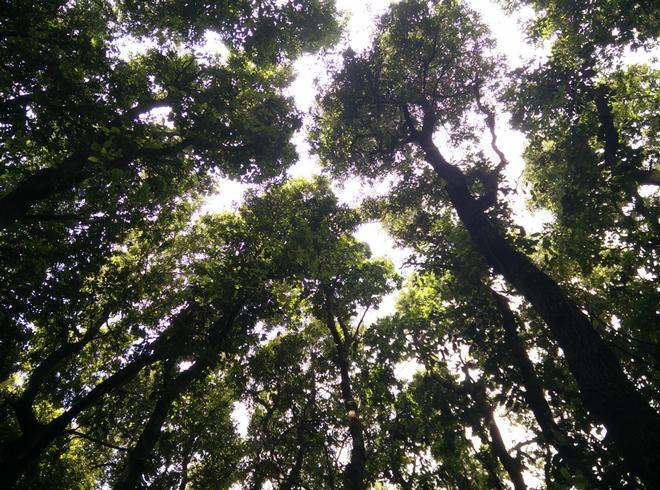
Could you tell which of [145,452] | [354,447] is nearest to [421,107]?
[354,447]

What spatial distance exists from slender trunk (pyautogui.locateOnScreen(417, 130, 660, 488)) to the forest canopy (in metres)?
0.03

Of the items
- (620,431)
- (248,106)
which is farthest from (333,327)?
(620,431)

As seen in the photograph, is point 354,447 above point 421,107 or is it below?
below

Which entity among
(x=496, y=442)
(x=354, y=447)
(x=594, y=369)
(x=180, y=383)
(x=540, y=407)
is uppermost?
(x=496, y=442)

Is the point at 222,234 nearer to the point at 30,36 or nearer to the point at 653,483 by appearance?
the point at 30,36

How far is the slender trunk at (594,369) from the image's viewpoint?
14.9 feet

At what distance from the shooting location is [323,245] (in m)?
10.7

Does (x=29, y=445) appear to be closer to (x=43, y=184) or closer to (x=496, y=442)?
(x=43, y=184)

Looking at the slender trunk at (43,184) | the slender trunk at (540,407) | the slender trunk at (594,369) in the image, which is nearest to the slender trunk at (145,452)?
the slender trunk at (43,184)

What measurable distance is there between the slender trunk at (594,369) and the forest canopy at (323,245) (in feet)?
0.10

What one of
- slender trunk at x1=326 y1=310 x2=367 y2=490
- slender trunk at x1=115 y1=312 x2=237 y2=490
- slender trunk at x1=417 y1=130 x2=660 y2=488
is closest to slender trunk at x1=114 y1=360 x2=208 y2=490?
slender trunk at x1=115 y1=312 x2=237 y2=490

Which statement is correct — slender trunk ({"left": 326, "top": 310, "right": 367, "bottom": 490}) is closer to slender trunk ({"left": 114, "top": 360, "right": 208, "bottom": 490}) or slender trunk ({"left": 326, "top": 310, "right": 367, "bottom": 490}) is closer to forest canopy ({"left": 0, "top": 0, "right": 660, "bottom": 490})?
forest canopy ({"left": 0, "top": 0, "right": 660, "bottom": 490})

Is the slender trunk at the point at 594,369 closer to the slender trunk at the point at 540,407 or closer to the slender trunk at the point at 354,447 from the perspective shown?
the slender trunk at the point at 540,407

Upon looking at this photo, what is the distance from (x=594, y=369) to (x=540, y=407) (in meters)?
2.68
